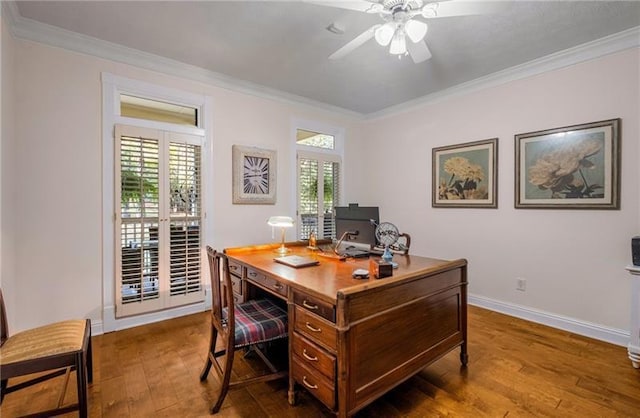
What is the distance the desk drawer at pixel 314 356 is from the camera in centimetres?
151

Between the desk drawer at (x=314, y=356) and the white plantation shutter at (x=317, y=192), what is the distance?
2.58 m

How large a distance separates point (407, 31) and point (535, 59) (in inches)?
77.7

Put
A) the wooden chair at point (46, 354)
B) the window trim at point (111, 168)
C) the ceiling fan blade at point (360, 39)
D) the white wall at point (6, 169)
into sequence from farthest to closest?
1. the window trim at point (111, 168)
2. the white wall at point (6, 169)
3. the ceiling fan blade at point (360, 39)
4. the wooden chair at point (46, 354)

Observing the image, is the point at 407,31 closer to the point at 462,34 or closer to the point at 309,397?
the point at 462,34

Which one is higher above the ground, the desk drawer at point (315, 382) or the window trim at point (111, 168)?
the window trim at point (111, 168)

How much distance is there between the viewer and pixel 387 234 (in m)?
2.31

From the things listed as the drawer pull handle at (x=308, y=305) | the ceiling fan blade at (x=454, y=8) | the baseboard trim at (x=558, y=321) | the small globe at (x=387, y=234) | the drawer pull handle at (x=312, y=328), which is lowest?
the baseboard trim at (x=558, y=321)

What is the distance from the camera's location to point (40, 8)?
227cm

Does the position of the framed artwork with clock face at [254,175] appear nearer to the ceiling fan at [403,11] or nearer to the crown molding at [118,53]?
the crown molding at [118,53]

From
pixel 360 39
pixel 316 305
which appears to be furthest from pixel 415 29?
pixel 316 305

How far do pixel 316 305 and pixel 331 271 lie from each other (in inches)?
16.7

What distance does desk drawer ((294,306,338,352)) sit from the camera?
150cm

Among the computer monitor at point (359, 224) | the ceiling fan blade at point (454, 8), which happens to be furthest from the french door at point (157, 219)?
the ceiling fan blade at point (454, 8)

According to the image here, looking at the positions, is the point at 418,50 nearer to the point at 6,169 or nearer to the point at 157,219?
the point at 157,219
